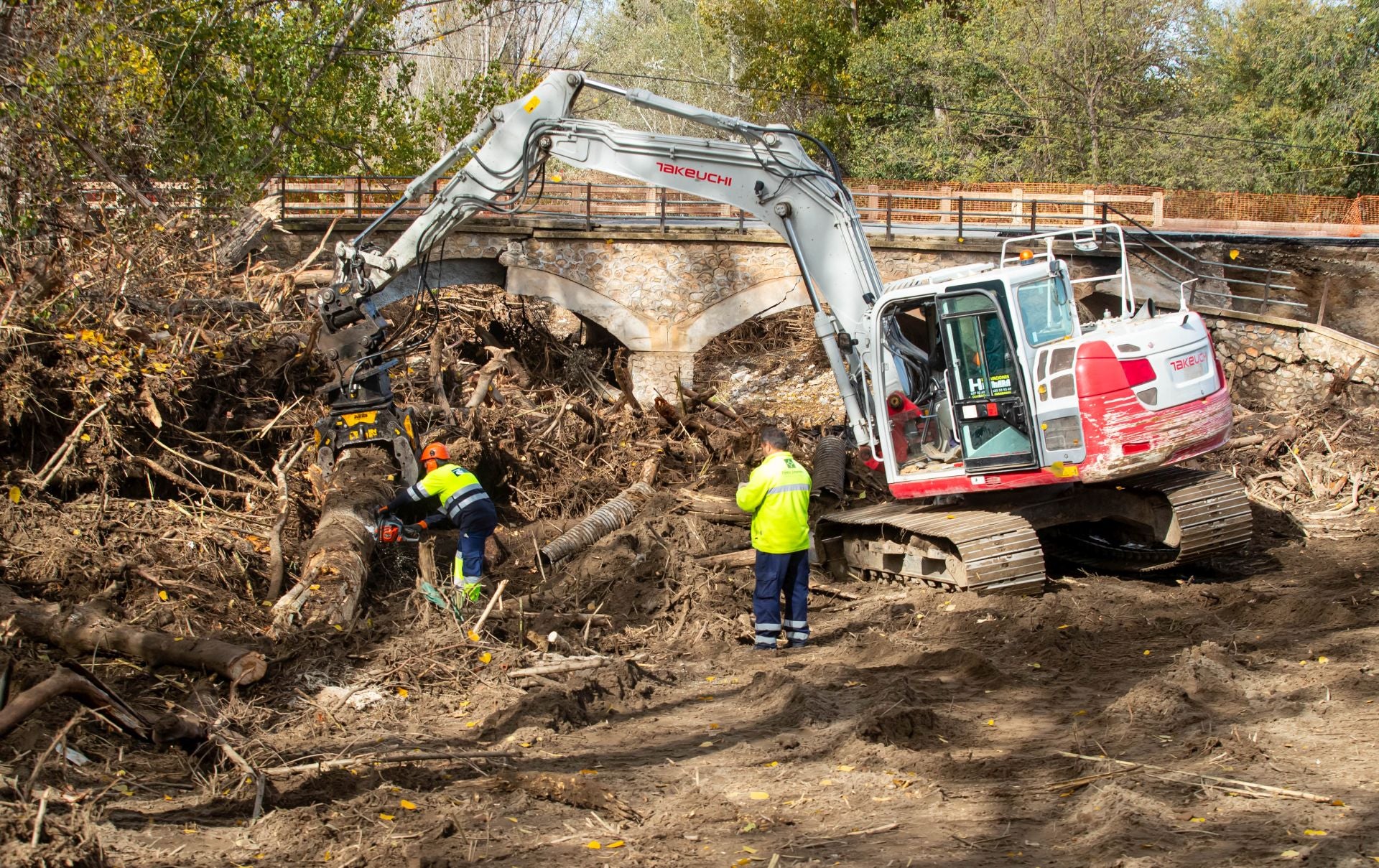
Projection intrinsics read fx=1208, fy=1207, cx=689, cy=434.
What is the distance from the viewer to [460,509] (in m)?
9.09

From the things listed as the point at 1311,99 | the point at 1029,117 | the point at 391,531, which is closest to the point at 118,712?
the point at 391,531

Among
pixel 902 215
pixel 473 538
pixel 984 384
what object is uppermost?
pixel 902 215

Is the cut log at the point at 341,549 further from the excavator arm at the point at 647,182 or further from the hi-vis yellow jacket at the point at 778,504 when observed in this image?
the hi-vis yellow jacket at the point at 778,504

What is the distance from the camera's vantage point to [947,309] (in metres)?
9.79

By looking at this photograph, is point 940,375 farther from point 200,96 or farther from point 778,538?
point 200,96

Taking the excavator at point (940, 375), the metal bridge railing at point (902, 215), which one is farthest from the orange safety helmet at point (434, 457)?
the metal bridge railing at point (902, 215)

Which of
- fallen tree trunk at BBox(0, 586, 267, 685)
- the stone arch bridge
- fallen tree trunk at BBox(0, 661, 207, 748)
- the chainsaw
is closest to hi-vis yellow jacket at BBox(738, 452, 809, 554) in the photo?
the chainsaw

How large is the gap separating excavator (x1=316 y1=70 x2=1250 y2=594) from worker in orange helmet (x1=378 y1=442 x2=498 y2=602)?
1198 mm

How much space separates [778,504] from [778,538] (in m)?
0.24

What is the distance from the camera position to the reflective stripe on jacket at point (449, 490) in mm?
9086

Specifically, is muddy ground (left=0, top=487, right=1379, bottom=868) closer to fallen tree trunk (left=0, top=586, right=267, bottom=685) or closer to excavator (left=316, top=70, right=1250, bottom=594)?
fallen tree trunk (left=0, top=586, right=267, bottom=685)

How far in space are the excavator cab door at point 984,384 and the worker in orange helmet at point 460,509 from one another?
3880mm

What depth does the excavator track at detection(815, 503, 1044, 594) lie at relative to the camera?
9.30 metres

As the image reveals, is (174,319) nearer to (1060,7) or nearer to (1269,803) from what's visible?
(1269,803)
